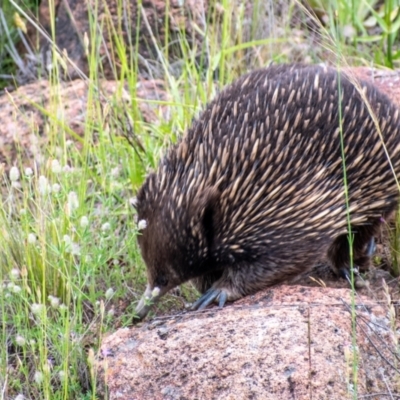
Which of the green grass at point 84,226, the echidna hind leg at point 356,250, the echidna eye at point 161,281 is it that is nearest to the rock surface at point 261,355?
the green grass at point 84,226

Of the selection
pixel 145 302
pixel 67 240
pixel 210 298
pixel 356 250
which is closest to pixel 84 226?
pixel 67 240

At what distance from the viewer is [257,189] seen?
9.59 feet

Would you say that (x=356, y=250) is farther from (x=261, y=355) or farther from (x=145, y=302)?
(x=261, y=355)

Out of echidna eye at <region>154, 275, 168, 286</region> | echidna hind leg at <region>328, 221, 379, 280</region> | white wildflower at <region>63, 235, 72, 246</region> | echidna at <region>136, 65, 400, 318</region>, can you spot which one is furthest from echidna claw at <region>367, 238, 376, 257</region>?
white wildflower at <region>63, 235, 72, 246</region>

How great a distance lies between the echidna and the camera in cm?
286

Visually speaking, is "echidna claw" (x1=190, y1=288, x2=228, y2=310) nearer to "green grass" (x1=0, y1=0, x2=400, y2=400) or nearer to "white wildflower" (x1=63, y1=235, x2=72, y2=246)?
"green grass" (x1=0, y1=0, x2=400, y2=400)

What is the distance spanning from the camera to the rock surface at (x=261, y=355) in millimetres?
2260

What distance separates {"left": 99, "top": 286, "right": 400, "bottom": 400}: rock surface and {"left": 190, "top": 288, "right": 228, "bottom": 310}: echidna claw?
35cm

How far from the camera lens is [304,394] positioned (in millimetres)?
2221

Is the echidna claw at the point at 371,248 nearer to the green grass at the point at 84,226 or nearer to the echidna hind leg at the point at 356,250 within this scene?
the echidna hind leg at the point at 356,250

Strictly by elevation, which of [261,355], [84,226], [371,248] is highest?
[84,226]

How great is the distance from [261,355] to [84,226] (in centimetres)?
69

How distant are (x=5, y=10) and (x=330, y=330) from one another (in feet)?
14.2

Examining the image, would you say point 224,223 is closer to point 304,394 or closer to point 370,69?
point 304,394
